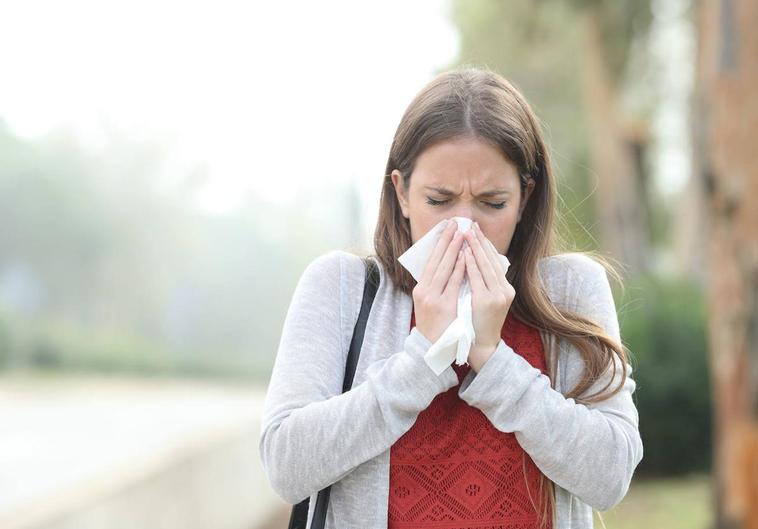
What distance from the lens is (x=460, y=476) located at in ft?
7.00

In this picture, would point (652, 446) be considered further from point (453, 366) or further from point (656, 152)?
point (656, 152)

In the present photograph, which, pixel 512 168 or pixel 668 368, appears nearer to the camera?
pixel 512 168

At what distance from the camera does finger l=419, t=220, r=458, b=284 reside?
214cm

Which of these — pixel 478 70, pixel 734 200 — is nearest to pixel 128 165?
pixel 734 200

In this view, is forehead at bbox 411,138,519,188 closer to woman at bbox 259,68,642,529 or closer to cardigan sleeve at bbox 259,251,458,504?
woman at bbox 259,68,642,529

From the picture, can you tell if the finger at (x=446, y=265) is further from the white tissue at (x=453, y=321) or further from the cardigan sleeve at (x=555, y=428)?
the cardigan sleeve at (x=555, y=428)

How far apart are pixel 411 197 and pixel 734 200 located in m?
4.96

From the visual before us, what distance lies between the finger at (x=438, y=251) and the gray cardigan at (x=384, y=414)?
11cm

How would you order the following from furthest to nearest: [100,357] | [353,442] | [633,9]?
[100,357] < [633,9] < [353,442]

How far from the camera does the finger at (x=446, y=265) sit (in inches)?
83.4

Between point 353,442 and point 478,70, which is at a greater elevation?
point 478,70

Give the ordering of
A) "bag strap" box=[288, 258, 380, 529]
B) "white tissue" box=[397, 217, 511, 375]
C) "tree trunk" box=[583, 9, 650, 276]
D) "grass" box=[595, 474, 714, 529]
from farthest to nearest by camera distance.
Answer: "tree trunk" box=[583, 9, 650, 276], "grass" box=[595, 474, 714, 529], "bag strap" box=[288, 258, 380, 529], "white tissue" box=[397, 217, 511, 375]

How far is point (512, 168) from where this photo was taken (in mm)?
2242

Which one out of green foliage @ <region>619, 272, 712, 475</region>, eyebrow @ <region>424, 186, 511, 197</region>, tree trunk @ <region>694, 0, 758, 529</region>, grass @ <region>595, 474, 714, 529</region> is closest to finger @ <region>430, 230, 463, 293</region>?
eyebrow @ <region>424, 186, 511, 197</region>
